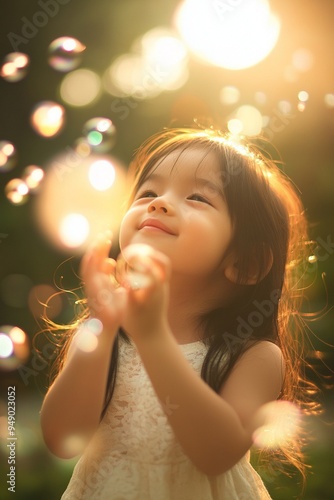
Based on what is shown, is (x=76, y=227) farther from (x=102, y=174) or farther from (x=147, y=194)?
(x=147, y=194)

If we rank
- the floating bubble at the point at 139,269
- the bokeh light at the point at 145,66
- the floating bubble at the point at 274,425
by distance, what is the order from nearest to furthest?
the floating bubble at the point at 139,269 < the floating bubble at the point at 274,425 < the bokeh light at the point at 145,66

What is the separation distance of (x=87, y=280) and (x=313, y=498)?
1.83 m

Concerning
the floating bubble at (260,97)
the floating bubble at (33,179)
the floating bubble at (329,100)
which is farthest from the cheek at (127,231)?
the floating bubble at (329,100)

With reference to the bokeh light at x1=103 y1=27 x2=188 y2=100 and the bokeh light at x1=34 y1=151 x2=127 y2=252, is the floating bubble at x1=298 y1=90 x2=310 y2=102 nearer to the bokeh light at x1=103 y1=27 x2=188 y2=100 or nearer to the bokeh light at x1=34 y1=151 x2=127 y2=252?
the bokeh light at x1=103 y1=27 x2=188 y2=100

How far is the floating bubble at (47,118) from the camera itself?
2.53 m

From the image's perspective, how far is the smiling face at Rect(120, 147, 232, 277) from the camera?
43.4 inches

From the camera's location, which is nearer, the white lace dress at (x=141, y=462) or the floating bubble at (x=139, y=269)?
the floating bubble at (x=139, y=269)

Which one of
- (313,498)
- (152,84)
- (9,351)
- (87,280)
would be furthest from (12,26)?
(313,498)

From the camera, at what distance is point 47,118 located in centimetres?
251

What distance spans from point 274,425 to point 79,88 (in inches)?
77.8

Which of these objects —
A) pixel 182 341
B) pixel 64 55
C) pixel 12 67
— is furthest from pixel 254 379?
pixel 12 67

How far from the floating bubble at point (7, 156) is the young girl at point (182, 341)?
3.75 feet

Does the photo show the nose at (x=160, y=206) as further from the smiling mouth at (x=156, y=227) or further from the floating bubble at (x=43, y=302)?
the floating bubble at (x=43, y=302)

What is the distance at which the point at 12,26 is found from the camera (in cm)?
274
